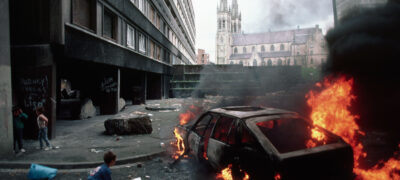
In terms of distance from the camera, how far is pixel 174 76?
27688 mm

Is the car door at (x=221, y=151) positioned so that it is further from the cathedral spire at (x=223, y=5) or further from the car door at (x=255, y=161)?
the cathedral spire at (x=223, y=5)

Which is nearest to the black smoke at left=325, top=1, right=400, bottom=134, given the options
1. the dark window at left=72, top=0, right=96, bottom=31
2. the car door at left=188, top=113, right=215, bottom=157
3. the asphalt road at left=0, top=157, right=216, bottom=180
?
the car door at left=188, top=113, right=215, bottom=157

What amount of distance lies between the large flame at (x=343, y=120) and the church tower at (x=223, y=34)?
94.1m

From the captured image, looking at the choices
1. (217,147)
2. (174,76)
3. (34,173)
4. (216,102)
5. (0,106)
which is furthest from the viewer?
(174,76)

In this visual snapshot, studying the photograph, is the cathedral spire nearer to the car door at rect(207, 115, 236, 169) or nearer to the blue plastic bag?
the car door at rect(207, 115, 236, 169)

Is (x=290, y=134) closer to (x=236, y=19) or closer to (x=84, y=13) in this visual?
(x=84, y=13)

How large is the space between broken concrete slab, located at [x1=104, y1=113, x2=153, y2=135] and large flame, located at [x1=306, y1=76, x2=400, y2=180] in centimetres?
586

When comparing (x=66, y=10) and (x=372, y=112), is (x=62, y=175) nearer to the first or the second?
(x=66, y=10)

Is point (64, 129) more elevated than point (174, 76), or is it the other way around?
point (174, 76)

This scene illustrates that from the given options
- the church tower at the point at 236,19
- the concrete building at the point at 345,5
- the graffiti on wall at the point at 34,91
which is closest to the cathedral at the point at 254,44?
the church tower at the point at 236,19

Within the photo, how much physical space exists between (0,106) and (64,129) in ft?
12.5

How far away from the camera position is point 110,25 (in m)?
12.6

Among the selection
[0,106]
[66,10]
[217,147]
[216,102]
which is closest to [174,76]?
[216,102]

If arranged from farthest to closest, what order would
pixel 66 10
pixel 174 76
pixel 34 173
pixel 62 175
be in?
pixel 174 76
pixel 66 10
pixel 62 175
pixel 34 173
